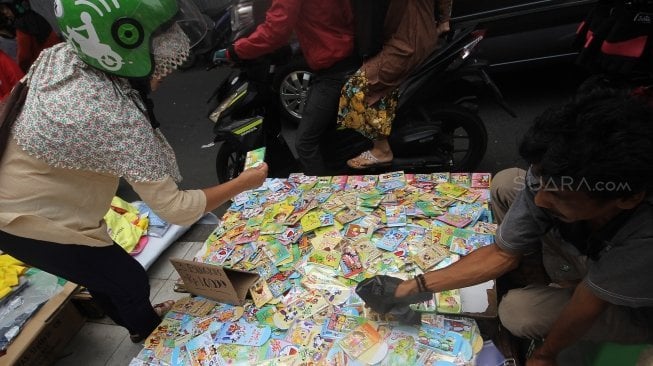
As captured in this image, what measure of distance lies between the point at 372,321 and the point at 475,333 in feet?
1.25

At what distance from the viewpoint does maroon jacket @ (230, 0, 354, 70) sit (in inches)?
84.0

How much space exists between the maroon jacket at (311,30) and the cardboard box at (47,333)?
1.72 meters

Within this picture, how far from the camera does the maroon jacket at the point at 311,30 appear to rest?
2.13m

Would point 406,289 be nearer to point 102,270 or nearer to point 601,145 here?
point 601,145

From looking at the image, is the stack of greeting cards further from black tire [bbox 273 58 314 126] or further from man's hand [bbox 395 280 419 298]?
black tire [bbox 273 58 314 126]

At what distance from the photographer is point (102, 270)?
1.75 m

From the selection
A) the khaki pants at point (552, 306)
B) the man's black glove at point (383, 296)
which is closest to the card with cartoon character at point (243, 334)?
the man's black glove at point (383, 296)

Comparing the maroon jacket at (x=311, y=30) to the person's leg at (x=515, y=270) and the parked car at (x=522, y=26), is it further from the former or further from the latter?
the person's leg at (x=515, y=270)

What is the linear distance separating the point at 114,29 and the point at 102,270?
1.02 meters

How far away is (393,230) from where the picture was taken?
1.96 metres

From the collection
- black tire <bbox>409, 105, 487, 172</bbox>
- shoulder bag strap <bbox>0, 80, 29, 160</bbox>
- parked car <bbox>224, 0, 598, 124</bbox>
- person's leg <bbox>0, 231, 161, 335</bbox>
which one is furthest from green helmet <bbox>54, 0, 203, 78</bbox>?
parked car <bbox>224, 0, 598, 124</bbox>

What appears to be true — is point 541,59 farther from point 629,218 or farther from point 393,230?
point 629,218

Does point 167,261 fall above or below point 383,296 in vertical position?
below

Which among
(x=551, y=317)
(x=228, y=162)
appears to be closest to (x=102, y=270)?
(x=228, y=162)
